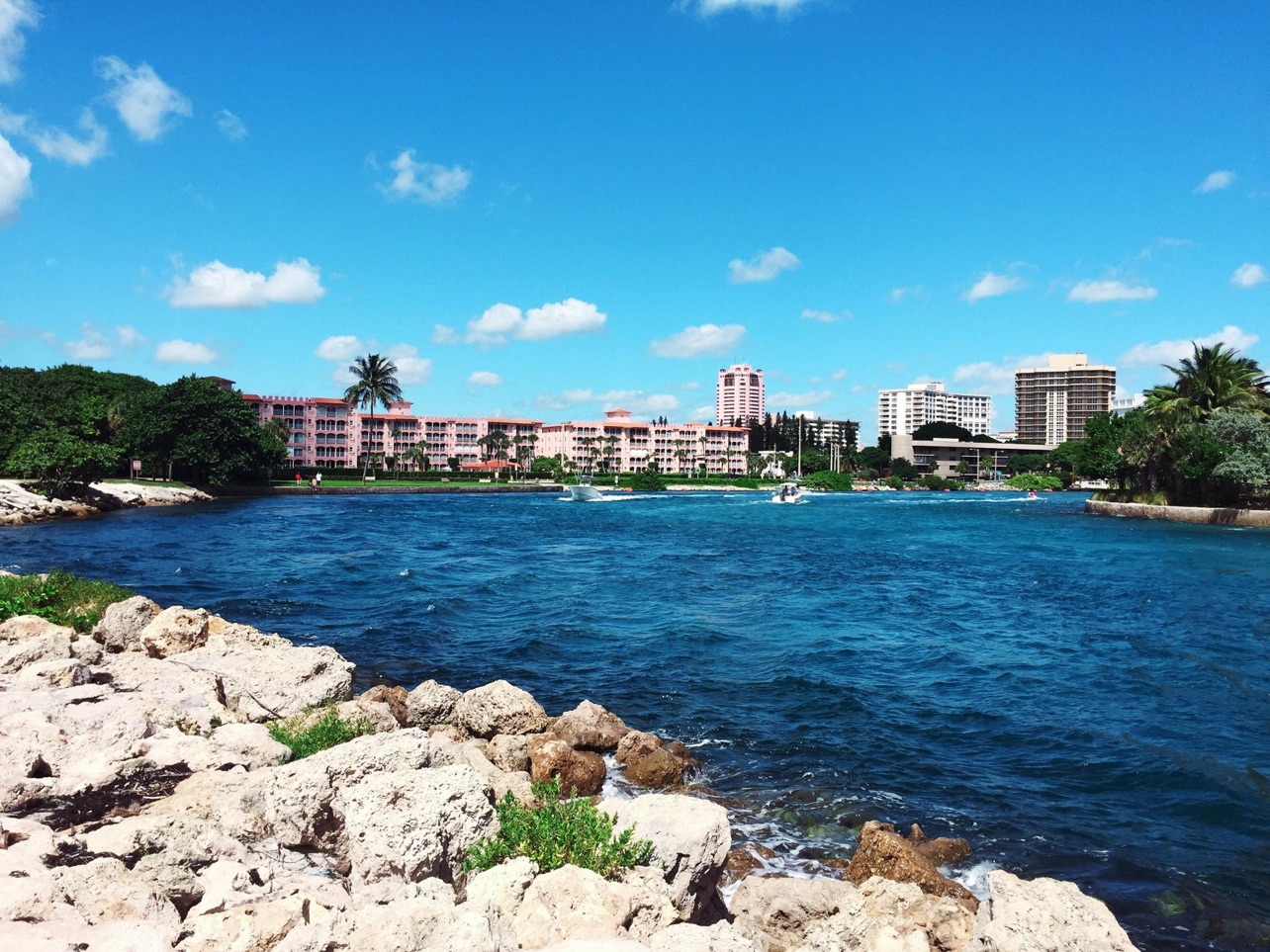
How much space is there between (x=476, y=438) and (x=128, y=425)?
100 meters

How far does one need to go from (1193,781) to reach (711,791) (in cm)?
774

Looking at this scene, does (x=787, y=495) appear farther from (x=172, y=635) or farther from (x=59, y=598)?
(x=172, y=635)

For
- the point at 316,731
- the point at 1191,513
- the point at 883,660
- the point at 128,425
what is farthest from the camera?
the point at 128,425

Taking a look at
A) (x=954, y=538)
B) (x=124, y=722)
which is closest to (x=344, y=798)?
(x=124, y=722)

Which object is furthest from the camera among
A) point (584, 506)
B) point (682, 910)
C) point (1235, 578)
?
point (584, 506)

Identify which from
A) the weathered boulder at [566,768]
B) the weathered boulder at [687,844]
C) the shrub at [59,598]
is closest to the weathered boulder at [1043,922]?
the weathered boulder at [687,844]

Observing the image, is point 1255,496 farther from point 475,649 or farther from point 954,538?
point 475,649

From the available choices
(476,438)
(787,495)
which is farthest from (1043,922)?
(476,438)

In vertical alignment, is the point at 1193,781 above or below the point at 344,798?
below

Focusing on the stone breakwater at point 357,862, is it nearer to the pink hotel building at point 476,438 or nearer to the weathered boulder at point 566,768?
the weathered boulder at point 566,768

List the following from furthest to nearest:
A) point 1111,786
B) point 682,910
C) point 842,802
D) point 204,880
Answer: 1. point 1111,786
2. point 842,802
3. point 682,910
4. point 204,880

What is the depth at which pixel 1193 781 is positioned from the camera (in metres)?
12.5

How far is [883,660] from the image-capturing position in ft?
65.5

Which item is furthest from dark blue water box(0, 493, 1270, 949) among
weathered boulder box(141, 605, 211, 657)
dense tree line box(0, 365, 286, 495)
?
dense tree line box(0, 365, 286, 495)
